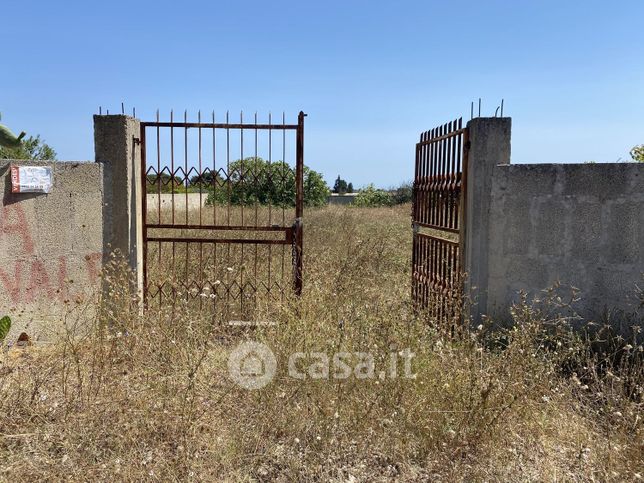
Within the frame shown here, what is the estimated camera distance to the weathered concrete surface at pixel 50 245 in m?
4.56

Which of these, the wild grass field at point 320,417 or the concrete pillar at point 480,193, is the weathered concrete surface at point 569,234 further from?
the wild grass field at point 320,417

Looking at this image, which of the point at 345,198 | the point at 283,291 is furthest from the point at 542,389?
the point at 345,198

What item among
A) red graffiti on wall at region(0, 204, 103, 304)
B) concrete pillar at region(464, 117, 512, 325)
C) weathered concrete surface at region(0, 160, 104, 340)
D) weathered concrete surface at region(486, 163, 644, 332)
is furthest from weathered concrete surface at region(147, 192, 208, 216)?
weathered concrete surface at region(486, 163, 644, 332)

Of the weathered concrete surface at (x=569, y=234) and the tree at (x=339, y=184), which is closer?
the weathered concrete surface at (x=569, y=234)

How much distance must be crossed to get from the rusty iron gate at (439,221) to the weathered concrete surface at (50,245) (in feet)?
10.1

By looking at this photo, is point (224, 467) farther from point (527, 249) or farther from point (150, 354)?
point (527, 249)

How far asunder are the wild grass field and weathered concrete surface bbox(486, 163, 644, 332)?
2.81 ft

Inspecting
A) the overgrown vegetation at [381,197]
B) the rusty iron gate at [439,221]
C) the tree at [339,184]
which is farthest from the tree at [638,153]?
the tree at [339,184]

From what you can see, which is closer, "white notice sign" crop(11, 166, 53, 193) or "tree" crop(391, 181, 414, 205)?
"white notice sign" crop(11, 166, 53, 193)

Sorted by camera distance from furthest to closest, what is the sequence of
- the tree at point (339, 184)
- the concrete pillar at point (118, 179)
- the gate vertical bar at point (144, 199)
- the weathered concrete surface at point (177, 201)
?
the tree at point (339, 184), the weathered concrete surface at point (177, 201), the gate vertical bar at point (144, 199), the concrete pillar at point (118, 179)

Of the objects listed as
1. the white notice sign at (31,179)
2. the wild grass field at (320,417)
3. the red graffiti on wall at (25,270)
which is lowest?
the wild grass field at (320,417)

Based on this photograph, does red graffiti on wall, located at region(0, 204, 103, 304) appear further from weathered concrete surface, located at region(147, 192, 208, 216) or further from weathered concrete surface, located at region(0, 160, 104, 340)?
weathered concrete surface, located at region(147, 192, 208, 216)

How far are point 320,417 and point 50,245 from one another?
2.88 meters

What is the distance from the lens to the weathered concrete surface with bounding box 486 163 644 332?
15.0 feet
